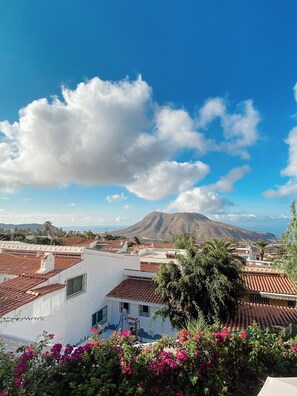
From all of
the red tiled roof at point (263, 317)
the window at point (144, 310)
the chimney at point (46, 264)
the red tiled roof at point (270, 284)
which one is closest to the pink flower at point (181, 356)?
the red tiled roof at point (263, 317)

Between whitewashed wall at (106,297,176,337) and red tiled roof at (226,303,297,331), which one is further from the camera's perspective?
whitewashed wall at (106,297,176,337)

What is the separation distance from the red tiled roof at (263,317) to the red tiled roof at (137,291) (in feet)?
18.4

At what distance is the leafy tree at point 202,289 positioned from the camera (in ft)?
48.3

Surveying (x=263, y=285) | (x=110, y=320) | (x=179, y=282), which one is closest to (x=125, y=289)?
(x=110, y=320)

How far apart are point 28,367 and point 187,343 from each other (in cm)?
368

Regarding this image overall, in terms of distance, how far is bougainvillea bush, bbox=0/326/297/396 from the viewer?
4918 mm

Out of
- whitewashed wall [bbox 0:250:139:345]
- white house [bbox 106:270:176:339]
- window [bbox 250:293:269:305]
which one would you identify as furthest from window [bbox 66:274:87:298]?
window [bbox 250:293:269:305]

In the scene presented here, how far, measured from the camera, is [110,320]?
64.2 ft

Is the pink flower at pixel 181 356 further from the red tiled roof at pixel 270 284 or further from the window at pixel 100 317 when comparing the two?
the red tiled roof at pixel 270 284

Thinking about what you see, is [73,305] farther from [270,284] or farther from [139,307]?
[270,284]

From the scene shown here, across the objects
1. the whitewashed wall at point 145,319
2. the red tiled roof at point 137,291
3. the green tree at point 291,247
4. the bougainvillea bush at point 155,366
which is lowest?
the whitewashed wall at point 145,319

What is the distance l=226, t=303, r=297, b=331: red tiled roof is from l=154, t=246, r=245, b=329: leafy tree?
899mm

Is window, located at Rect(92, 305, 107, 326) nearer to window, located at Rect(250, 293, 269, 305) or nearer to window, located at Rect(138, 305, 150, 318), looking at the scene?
window, located at Rect(138, 305, 150, 318)

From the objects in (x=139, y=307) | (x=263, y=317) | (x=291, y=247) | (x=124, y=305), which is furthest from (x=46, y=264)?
(x=263, y=317)
